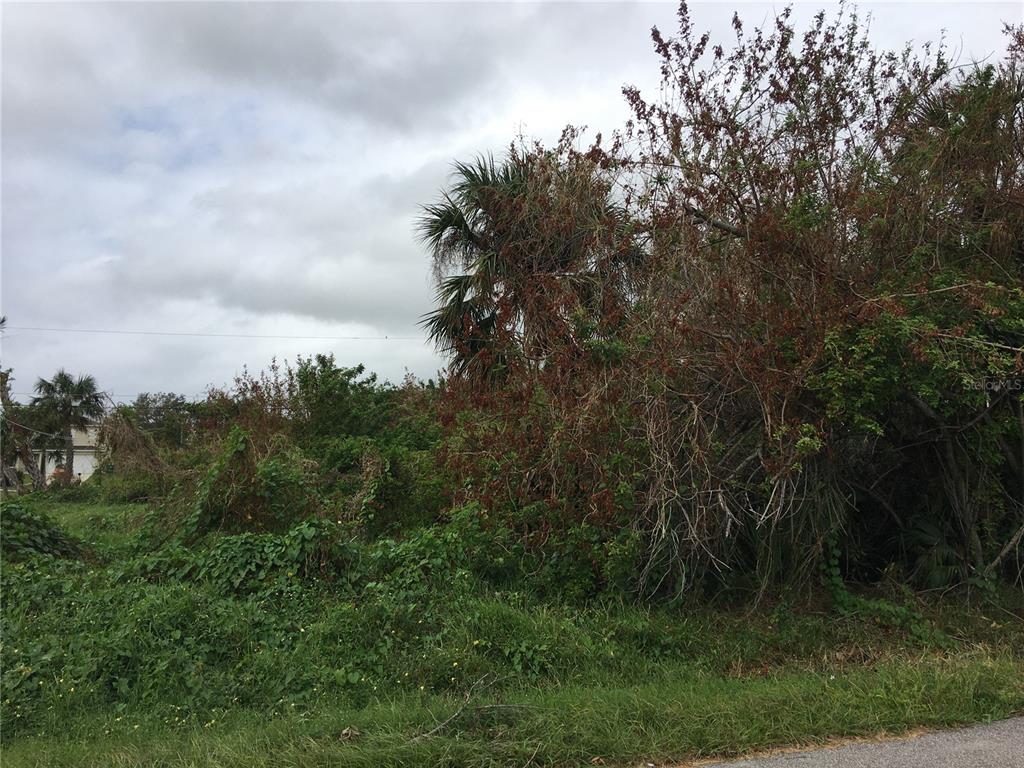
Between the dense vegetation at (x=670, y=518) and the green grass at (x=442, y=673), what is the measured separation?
Answer: 0.09 feet

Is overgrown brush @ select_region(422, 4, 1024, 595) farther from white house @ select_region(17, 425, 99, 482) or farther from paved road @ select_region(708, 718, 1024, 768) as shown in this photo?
white house @ select_region(17, 425, 99, 482)

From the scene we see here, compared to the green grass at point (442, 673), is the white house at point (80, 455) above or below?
above

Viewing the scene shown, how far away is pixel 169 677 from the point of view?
18.5 feet

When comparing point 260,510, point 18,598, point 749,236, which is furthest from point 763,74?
point 18,598

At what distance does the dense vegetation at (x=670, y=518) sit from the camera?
16.6ft

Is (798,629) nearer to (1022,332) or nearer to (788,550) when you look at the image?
(788,550)

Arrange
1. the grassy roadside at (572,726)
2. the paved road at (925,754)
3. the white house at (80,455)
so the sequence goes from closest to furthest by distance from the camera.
Answer: the paved road at (925,754) < the grassy roadside at (572,726) < the white house at (80,455)

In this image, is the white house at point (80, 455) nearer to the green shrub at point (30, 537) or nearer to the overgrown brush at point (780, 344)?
the green shrub at point (30, 537)

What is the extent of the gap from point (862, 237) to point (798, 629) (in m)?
3.79

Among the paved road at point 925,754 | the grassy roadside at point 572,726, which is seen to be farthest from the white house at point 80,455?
the paved road at point 925,754

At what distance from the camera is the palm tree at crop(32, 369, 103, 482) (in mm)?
35875

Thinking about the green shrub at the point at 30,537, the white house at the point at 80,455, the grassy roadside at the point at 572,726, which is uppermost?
the white house at the point at 80,455

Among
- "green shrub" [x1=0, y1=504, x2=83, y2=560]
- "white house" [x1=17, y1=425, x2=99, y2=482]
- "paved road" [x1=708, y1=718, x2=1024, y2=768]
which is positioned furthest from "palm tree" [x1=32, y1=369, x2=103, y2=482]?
"paved road" [x1=708, y1=718, x2=1024, y2=768]

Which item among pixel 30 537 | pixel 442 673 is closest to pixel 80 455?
pixel 30 537
